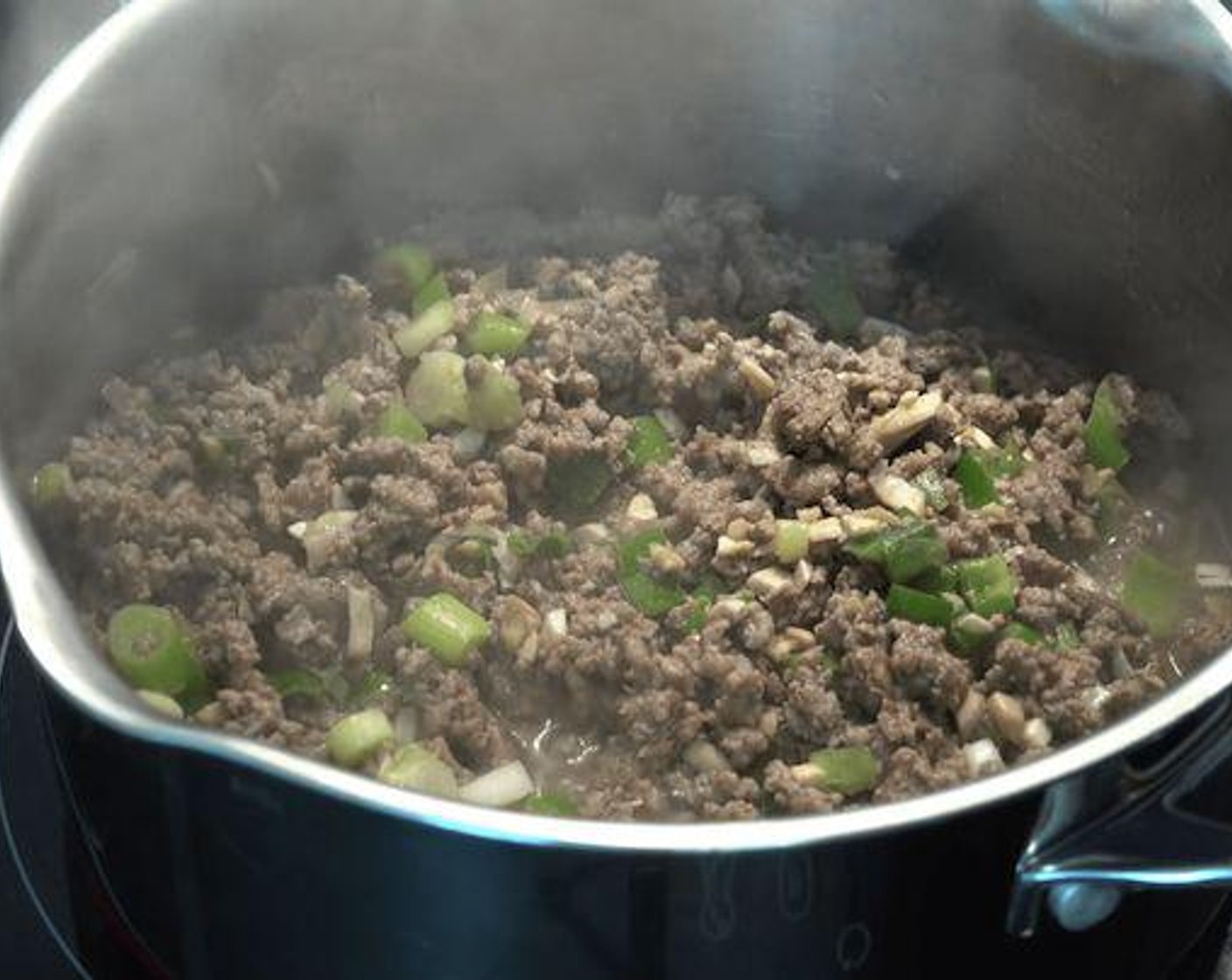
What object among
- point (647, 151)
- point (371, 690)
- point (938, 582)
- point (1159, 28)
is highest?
point (1159, 28)

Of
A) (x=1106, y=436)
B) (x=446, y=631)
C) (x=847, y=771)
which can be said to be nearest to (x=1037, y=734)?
(x=847, y=771)

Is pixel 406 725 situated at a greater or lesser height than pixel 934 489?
lesser

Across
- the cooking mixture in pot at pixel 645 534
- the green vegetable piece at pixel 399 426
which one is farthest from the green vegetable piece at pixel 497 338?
the green vegetable piece at pixel 399 426

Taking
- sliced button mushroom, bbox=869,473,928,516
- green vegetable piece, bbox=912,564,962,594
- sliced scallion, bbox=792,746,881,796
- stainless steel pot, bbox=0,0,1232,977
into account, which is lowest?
sliced scallion, bbox=792,746,881,796

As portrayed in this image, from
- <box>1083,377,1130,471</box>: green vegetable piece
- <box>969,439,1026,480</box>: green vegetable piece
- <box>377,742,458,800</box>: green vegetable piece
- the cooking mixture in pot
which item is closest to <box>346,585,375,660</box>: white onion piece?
the cooking mixture in pot

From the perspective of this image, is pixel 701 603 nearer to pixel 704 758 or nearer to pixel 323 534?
pixel 704 758

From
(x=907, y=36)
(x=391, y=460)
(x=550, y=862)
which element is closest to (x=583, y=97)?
(x=907, y=36)

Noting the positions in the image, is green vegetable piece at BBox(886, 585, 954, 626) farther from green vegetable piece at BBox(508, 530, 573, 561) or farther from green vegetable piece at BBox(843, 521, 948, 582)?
green vegetable piece at BBox(508, 530, 573, 561)
